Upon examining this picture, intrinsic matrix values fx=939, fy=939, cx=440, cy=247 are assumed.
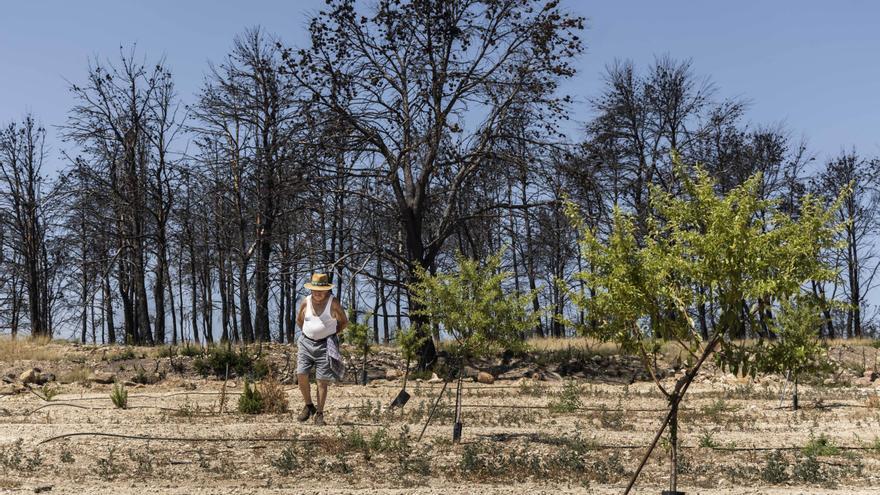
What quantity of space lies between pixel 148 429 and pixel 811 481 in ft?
25.4

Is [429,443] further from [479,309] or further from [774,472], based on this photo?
[774,472]

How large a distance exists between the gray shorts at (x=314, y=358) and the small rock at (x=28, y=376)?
946 cm

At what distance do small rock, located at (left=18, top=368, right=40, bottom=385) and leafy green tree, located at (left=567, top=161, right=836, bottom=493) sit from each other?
49.0 feet

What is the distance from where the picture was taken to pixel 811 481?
30.1 ft

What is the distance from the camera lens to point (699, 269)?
22.9 feet

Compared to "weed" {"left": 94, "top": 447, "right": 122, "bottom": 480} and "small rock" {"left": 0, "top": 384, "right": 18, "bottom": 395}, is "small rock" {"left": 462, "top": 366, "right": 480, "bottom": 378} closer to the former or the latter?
"small rock" {"left": 0, "top": 384, "right": 18, "bottom": 395}

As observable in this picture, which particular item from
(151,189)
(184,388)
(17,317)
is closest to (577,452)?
(184,388)

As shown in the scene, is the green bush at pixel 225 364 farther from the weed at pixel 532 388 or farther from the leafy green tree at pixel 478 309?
the leafy green tree at pixel 478 309

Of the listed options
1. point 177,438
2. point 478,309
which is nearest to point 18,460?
point 177,438

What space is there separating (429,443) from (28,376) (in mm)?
11883

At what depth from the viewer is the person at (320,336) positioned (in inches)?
467

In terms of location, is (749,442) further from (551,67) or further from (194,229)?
(194,229)

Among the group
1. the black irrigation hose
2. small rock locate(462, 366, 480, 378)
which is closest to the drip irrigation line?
the black irrigation hose

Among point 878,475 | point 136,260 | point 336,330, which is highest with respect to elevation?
point 136,260
